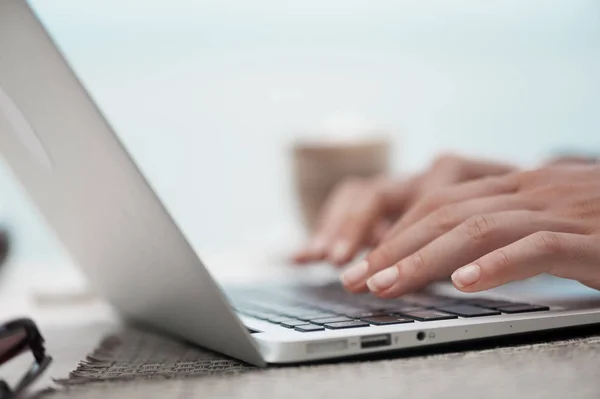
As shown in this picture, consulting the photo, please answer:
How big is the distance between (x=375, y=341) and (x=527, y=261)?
146mm

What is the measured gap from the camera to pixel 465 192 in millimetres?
644

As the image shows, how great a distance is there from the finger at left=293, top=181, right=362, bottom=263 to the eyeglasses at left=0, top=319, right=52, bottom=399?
50cm

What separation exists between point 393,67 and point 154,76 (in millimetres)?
599

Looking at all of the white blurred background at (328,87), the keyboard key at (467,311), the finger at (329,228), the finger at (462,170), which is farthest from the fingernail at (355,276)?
the white blurred background at (328,87)

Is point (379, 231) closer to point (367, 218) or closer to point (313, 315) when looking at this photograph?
point (367, 218)

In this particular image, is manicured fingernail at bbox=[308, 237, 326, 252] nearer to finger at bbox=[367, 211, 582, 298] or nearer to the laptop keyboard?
the laptop keyboard

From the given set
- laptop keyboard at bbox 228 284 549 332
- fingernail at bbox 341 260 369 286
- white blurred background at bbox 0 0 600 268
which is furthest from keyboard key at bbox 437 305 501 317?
white blurred background at bbox 0 0 600 268

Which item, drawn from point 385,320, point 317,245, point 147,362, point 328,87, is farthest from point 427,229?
point 328,87

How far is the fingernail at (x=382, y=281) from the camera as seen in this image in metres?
0.56

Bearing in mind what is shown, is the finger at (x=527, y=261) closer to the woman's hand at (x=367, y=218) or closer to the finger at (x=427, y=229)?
the finger at (x=427, y=229)

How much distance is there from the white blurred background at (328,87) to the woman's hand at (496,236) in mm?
1060

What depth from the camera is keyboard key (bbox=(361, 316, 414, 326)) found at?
45cm

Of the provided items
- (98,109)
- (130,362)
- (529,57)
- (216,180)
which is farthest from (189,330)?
(529,57)

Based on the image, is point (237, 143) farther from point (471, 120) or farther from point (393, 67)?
point (471, 120)
